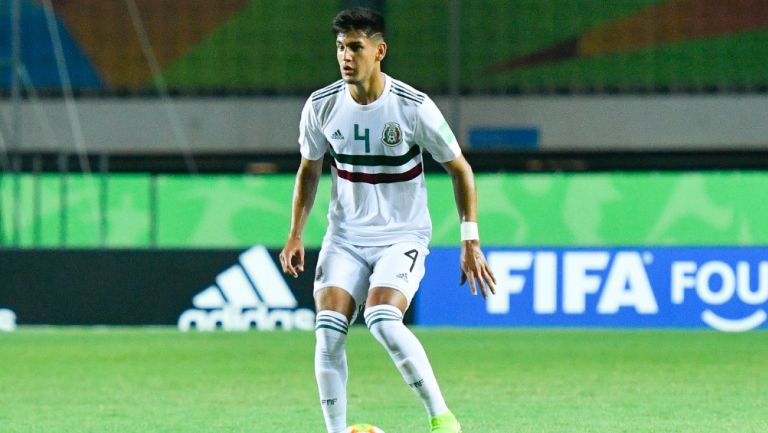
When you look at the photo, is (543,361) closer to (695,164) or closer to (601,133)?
(695,164)

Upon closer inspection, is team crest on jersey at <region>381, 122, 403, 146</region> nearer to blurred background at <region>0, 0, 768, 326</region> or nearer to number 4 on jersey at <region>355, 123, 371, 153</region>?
number 4 on jersey at <region>355, 123, 371, 153</region>

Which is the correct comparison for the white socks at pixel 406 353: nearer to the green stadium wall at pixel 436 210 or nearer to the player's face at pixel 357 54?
the player's face at pixel 357 54

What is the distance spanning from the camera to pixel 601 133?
19344mm

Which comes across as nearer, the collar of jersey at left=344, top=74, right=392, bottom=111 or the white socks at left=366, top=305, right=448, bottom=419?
the white socks at left=366, top=305, right=448, bottom=419

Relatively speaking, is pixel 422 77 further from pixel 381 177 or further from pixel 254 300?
pixel 381 177

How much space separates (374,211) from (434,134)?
0.42 m

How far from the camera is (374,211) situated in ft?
21.3

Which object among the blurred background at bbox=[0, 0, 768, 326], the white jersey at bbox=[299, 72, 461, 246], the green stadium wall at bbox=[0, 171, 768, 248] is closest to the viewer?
the white jersey at bbox=[299, 72, 461, 246]

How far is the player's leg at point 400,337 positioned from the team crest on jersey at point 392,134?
19.3 inches

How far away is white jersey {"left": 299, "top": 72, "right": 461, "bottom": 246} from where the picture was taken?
640cm

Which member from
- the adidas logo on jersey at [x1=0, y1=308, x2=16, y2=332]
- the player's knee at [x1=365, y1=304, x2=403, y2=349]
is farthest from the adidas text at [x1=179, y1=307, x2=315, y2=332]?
the player's knee at [x1=365, y1=304, x2=403, y2=349]

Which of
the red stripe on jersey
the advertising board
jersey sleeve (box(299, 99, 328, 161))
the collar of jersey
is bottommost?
the advertising board

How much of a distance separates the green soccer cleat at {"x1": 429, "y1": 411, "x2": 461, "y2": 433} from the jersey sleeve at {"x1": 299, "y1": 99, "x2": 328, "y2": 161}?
1.25 metres

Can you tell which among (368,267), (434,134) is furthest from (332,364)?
(434,134)
